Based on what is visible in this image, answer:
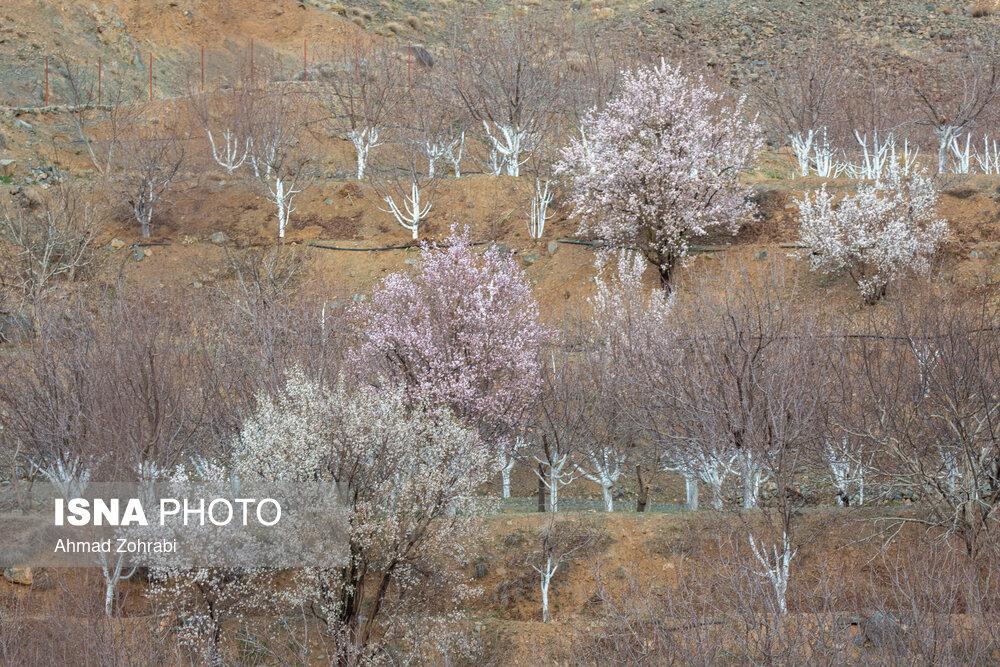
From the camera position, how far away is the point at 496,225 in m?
33.4

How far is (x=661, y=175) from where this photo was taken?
1150 inches

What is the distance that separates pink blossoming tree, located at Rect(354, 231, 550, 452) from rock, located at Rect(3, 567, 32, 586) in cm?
734

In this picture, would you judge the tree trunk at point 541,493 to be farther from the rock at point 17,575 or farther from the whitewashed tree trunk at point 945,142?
the whitewashed tree trunk at point 945,142

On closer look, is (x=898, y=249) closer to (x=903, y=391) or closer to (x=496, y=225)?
(x=903, y=391)

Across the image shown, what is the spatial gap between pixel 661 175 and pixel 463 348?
10.9 meters

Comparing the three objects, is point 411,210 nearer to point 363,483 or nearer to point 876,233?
point 876,233

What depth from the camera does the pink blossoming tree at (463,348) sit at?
816 inches

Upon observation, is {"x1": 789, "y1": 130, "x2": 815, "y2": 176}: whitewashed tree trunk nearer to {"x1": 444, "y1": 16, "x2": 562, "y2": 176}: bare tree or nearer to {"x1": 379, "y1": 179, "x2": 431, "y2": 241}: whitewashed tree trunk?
{"x1": 444, "y1": 16, "x2": 562, "y2": 176}: bare tree

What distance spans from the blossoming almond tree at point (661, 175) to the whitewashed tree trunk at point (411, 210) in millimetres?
5116

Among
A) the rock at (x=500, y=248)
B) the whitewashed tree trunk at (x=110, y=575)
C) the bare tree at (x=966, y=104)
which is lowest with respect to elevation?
the whitewashed tree trunk at (x=110, y=575)

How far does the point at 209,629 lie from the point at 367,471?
10.8ft

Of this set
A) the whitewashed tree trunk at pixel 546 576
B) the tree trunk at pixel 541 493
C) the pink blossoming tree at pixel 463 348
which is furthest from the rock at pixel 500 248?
the whitewashed tree trunk at pixel 546 576

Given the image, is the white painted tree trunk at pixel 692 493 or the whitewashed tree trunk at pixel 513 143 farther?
the whitewashed tree trunk at pixel 513 143

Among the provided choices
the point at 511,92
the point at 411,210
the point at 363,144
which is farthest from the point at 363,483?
the point at 363,144
